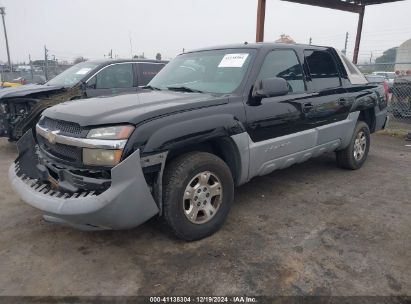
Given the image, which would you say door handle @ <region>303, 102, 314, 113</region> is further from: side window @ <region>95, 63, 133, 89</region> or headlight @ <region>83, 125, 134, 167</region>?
side window @ <region>95, 63, 133, 89</region>

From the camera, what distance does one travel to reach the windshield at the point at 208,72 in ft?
12.3

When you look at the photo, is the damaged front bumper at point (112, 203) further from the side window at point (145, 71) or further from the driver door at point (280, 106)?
the side window at point (145, 71)

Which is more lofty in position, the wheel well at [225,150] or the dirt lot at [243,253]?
the wheel well at [225,150]

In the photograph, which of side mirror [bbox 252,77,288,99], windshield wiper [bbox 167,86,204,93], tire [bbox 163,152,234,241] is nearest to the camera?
tire [bbox 163,152,234,241]

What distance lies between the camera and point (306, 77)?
4414mm

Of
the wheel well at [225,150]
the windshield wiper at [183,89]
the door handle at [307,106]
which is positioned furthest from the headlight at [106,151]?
the door handle at [307,106]

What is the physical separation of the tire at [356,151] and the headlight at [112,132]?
12.3 ft

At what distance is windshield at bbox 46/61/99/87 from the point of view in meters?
6.69

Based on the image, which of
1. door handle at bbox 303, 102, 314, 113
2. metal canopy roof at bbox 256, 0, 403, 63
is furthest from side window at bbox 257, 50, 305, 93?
metal canopy roof at bbox 256, 0, 403, 63

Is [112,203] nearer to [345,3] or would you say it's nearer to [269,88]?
[269,88]

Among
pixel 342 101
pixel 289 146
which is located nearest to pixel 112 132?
pixel 289 146

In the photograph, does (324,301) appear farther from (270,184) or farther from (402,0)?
(402,0)

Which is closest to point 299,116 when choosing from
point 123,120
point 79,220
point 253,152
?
point 253,152

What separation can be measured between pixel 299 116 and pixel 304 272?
6.40 ft
